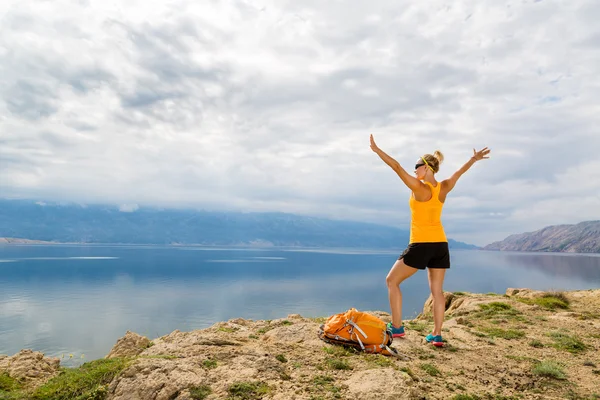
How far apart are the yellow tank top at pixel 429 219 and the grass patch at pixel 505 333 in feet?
13.1

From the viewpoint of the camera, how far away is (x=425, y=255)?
724cm

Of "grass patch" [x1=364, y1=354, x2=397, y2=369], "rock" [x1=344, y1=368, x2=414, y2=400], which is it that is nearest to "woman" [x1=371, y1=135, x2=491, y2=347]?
"grass patch" [x1=364, y1=354, x2=397, y2=369]

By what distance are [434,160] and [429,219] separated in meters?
1.17

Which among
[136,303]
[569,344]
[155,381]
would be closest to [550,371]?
[569,344]

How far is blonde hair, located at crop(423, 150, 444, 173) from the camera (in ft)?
24.5

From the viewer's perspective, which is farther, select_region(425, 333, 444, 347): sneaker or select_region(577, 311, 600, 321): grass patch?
select_region(577, 311, 600, 321): grass patch

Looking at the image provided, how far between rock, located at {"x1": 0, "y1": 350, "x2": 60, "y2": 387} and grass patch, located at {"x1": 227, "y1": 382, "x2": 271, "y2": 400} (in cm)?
386

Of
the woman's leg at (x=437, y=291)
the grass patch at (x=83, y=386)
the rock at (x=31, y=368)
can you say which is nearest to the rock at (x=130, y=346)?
the rock at (x=31, y=368)

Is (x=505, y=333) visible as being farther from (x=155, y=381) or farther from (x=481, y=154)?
(x=155, y=381)

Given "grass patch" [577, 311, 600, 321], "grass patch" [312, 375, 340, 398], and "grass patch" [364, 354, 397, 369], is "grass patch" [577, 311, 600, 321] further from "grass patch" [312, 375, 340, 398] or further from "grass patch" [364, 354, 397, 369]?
"grass patch" [312, 375, 340, 398]

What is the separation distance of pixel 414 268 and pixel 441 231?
0.89 meters

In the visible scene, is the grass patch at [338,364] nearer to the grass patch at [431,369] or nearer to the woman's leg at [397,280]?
the grass patch at [431,369]

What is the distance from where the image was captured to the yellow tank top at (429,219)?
7.26 meters

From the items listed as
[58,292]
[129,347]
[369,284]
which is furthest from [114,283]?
[129,347]
